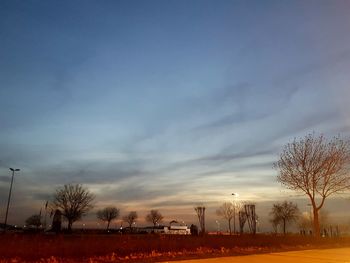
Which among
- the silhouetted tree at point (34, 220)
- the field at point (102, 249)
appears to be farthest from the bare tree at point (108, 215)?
the field at point (102, 249)

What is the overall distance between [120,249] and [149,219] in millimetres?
112593

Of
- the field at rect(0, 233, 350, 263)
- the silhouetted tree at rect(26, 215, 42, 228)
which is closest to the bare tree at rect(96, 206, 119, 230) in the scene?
the silhouetted tree at rect(26, 215, 42, 228)

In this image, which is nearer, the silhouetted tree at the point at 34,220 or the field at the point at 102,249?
the field at the point at 102,249

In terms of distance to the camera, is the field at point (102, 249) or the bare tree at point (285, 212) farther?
the bare tree at point (285, 212)

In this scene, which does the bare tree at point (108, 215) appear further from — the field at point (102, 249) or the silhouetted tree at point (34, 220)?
the field at point (102, 249)

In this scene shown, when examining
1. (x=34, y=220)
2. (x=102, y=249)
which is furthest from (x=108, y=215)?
(x=102, y=249)

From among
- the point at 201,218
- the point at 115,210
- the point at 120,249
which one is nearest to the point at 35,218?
the point at 115,210

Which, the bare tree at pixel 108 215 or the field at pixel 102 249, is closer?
the field at pixel 102 249

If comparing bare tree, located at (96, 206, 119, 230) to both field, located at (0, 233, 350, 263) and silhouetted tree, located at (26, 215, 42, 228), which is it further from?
field, located at (0, 233, 350, 263)

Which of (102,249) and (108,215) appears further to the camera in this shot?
(108,215)

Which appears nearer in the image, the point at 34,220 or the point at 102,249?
the point at 102,249

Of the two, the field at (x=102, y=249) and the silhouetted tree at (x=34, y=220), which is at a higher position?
the silhouetted tree at (x=34, y=220)

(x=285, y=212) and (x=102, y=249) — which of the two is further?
(x=285, y=212)

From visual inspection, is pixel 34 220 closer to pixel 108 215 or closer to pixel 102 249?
pixel 108 215
